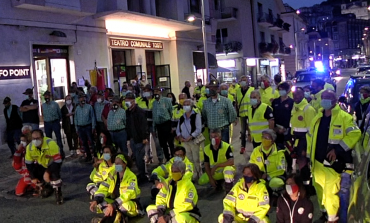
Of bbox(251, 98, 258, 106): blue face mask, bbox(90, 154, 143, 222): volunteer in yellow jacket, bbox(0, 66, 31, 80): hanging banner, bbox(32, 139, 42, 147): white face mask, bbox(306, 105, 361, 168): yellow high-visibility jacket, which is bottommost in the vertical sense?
bbox(90, 154, 143, 222): volunteer in yellow jacket

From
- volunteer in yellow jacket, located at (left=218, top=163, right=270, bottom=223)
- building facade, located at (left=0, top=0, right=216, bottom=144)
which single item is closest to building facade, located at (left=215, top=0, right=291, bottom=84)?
building facade, located at (left=0, top=0, right=216, bottom=144)

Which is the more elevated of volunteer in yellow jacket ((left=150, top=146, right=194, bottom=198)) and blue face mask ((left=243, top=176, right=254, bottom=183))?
blue face mask ((left=243, top=176, right=254, bottom=183))

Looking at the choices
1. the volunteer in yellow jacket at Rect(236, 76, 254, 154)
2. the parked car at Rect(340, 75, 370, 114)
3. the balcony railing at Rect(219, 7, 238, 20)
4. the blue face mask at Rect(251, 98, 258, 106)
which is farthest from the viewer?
the balcony railing at Rect(219, 7, 238, 20)

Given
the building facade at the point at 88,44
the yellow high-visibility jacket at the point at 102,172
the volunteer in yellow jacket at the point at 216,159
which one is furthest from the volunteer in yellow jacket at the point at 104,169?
the building facade at the point at 88,44

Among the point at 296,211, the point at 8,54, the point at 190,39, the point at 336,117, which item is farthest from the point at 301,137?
the point at 190,39

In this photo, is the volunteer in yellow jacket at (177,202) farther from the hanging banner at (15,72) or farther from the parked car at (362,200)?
the hanging banner at (15,72)

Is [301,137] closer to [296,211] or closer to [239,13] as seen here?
[296,211]

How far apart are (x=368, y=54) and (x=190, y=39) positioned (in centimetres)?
12288

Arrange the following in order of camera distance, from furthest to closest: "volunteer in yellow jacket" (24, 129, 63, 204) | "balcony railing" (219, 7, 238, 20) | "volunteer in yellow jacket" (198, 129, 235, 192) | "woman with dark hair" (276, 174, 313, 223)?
1. "balcony railing" (219, 7, 238, 20)
2. "volunteer in yellow jacket" (198, 129, 235, 192)
3. "volunteer in yellow jacket" (24, 129, 63, 204)
4. "woman with dark hair" (276, 174, 313, 223)

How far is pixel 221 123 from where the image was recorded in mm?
9375

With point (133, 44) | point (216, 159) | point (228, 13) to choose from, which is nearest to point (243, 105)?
point (216, 159)

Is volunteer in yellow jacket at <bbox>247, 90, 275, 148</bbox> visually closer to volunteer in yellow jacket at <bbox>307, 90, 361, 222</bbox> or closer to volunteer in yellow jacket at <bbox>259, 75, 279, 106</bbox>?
volunteer in yellow jacket at <bbox>259, 75, 279, 106</bbox>

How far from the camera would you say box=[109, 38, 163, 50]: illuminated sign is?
62.2ft

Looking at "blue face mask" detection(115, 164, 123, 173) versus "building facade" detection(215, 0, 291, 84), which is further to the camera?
"building facade" detection(215, 0, 291, 84)
